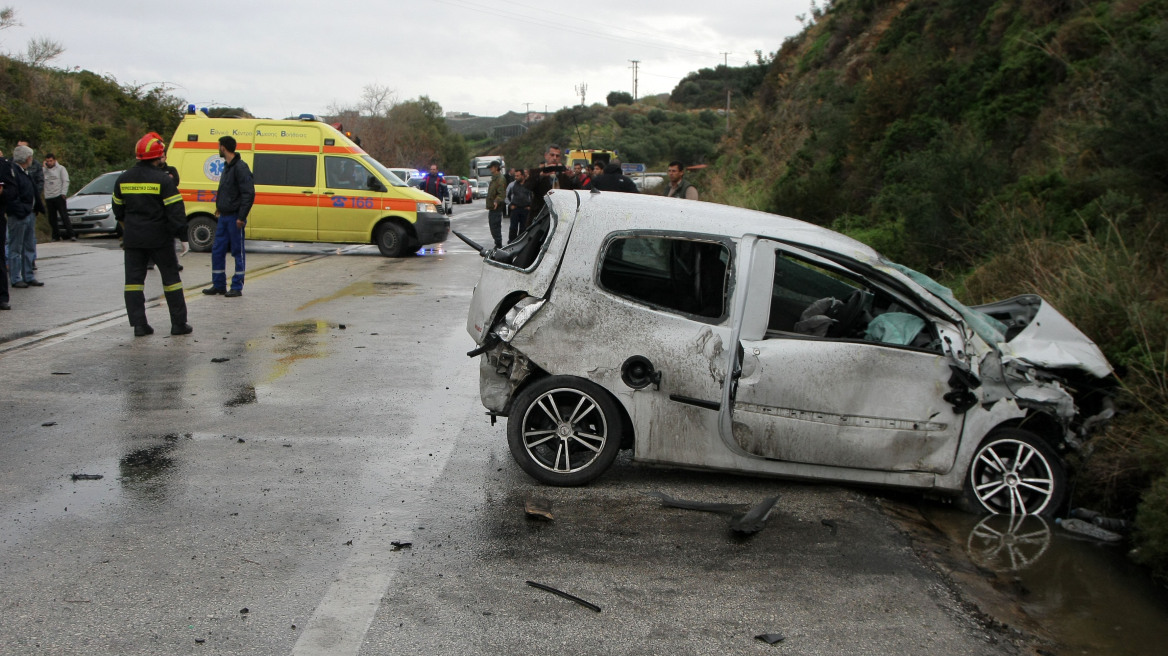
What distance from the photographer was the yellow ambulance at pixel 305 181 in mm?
18859

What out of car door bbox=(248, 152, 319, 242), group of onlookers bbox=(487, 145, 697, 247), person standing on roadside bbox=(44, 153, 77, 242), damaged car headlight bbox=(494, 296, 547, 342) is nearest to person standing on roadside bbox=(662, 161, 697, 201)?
group of onlookers bbox=(487, 145, 697, 247)

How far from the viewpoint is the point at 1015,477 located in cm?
561

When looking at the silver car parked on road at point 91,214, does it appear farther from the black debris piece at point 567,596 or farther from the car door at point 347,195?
the black debris piece at point 567,596

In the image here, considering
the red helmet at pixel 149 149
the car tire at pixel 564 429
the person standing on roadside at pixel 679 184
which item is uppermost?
the red helmet at pixel 149 149

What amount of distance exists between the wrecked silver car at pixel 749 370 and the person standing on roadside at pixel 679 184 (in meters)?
6.09

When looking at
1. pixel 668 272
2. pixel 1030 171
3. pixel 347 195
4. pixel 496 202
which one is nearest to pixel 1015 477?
pixel 668 272

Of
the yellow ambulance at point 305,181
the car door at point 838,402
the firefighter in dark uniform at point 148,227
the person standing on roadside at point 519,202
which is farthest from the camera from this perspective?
the yellow ambulance at point 305,181

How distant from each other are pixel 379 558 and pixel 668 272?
91.2 inches

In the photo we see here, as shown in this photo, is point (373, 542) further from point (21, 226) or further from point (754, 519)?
point (21, 226)

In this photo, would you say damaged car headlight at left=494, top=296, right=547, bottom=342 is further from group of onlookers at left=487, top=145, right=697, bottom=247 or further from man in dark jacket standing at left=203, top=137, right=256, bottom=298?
man in dark jacket standing at left=203, top=137, right=256, bottom=298

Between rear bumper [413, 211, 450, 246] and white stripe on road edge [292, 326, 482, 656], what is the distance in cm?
1168

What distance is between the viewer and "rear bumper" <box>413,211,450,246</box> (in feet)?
62.6

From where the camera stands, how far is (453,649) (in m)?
3.71

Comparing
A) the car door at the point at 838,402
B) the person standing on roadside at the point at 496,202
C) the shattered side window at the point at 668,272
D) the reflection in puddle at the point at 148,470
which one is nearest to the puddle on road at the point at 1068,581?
the car door at the point at 838,402
